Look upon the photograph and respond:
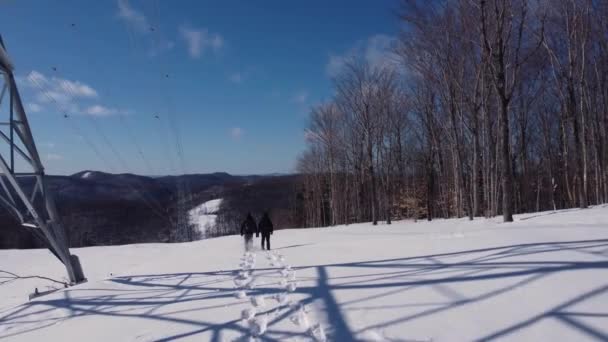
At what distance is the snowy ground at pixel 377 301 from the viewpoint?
2988mm

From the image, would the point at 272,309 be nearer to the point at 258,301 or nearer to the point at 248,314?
the point at 248,314

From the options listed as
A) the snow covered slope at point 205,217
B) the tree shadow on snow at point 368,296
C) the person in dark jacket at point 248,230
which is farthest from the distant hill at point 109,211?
the tree shadow on snow at point 368,296

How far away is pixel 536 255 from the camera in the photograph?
186 inches

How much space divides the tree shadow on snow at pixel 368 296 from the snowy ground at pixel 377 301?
0.05 ft

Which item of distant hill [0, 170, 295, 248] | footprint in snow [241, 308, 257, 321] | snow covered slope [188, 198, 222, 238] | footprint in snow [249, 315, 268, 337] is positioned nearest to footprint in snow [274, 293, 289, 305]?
footprint in snow [241, 308, 257, 321]

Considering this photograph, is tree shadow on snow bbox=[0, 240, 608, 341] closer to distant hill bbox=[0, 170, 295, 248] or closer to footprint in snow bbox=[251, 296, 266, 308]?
footprint in snow bbox=[251, 296, 266, 308]

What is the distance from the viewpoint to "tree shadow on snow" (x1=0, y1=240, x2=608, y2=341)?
3.17 metres

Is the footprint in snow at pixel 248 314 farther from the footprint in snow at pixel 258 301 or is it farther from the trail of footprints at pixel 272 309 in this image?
the footprint in snow at pixel 258 301

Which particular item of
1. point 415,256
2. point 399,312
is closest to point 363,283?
point 399,312

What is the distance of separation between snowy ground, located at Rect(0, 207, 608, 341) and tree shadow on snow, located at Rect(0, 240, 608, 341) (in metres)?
0.02

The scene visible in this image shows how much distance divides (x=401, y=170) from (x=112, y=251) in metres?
26.9

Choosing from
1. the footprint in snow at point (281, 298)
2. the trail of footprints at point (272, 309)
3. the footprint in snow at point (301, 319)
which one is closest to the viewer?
the trail of footprints at point (272, 309)

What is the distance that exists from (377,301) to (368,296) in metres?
0.24

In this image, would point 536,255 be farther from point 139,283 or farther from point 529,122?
point 529,122
